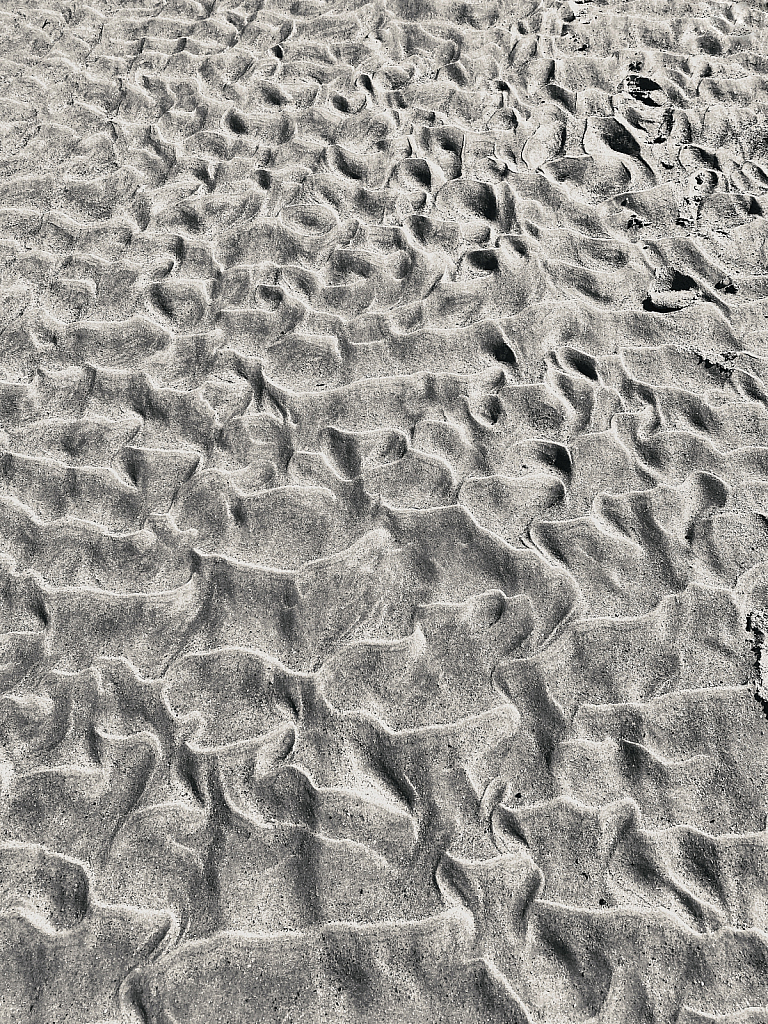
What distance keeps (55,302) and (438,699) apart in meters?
1.93

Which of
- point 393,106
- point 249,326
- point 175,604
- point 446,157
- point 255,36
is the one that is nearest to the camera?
point 175,604

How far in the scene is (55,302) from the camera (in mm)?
2904

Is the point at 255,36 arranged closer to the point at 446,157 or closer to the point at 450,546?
the point at 446,157

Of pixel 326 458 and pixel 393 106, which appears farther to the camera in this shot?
pixel 393 106

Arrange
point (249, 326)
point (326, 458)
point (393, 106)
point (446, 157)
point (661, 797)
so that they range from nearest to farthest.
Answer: point (661, 797) < point (326, 458) < point (249, 326) < point (446, 157) < point (393, 106)

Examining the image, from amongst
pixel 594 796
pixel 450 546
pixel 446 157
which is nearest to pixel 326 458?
pixel 450 546

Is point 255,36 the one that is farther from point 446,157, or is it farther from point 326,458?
point 326,458

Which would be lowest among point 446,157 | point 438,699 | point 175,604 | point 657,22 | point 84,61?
point 175,604

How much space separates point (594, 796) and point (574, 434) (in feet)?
3.41

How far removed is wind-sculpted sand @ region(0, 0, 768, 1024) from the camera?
172 centimetres

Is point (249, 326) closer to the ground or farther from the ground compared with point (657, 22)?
closer to the ground

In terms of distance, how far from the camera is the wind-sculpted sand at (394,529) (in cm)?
172

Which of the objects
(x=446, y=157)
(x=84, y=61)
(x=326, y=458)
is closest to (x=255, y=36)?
(x=84, y=61)

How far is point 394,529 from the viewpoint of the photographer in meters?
2.28
